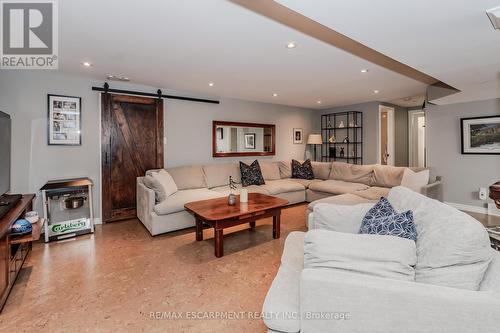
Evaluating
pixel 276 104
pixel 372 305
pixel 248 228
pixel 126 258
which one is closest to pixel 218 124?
pixel 276 104

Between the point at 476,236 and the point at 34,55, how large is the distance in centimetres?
418

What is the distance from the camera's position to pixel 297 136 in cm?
662

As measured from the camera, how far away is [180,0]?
1.79m

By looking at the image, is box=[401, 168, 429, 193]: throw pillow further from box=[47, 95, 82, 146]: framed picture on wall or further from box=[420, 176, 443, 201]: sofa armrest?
box=[47, 95, 82, 146]: framed picture on wall

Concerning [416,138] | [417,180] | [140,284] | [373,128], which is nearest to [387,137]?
[373,128]

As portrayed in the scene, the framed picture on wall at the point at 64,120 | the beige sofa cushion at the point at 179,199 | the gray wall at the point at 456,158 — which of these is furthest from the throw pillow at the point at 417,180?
the framed picture on wall at the point at 64,120

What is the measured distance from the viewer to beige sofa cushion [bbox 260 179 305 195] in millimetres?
4660

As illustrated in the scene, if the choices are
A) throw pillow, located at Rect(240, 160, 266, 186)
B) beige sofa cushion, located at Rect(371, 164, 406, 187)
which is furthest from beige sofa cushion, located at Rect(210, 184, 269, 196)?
beige sofa cushion, located at Rect(371, 164, 406, 187)

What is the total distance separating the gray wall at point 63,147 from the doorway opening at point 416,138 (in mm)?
5480

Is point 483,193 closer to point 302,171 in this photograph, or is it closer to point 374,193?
point 374,193

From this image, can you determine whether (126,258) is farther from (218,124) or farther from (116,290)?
(218,124)

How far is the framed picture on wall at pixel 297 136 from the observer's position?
258 inches

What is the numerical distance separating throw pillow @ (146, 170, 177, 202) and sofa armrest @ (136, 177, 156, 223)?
89 millimetres

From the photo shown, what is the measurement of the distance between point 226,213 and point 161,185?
125 cm
